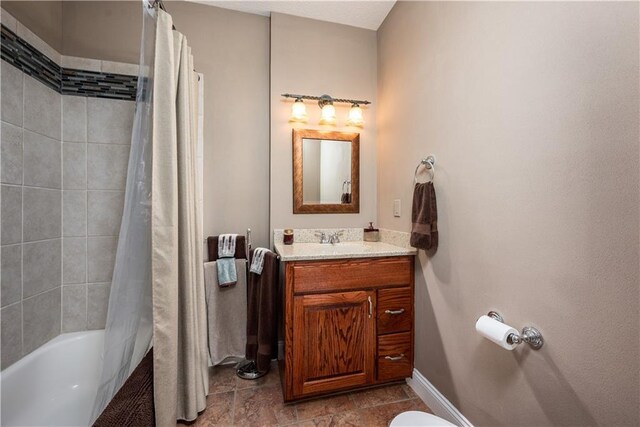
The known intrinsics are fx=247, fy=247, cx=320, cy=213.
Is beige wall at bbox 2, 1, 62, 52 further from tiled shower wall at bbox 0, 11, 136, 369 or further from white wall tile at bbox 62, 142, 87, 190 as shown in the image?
white wall tile at bbox 62, 142, 87, 190

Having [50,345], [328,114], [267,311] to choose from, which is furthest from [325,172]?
[50,345]

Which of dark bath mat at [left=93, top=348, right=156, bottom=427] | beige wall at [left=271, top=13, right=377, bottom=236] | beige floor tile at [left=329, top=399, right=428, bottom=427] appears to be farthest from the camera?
beige wall at [left=271, top=13, right=377, bottom=236]

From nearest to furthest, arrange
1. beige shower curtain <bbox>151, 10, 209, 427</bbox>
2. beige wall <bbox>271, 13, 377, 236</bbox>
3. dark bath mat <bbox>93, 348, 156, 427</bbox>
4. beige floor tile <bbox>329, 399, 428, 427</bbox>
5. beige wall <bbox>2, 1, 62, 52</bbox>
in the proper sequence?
1. dark bath mat <bbox>93, 348, 156, 427</bbox>
2. beige shower curtain <bbox>151, 10, 209, 427</bbox>
3. beige wall <bbox>2, 1, 62, 52</bbox>
4. beige floor tile <bbox>329, 399, 428, 427</bbox>
5. beige wall <bbox>271, 13, 377, 236</bbox>

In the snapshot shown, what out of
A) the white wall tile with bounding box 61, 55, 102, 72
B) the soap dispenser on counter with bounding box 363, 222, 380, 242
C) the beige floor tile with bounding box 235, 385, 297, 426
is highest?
the white wall tile with bounding box 61, 55, 102, 72

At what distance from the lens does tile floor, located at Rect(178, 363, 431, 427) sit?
1404 mm

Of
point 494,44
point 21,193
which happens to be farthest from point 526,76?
point 21,193

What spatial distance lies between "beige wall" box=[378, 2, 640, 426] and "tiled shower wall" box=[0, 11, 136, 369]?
208 centimetres

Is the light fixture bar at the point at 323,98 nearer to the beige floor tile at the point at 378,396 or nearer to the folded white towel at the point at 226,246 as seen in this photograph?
the folded white towel at the point at 226,246

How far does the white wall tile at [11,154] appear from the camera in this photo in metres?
1.19

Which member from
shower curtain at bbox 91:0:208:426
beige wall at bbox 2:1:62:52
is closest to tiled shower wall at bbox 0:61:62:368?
beige wall at bbox 2:1:62:52

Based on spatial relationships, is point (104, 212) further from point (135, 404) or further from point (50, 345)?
point (135, 404)

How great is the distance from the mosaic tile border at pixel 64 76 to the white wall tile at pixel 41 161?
0.34 metres

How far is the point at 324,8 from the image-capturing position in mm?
1927

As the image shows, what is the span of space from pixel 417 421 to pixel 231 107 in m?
2.32
